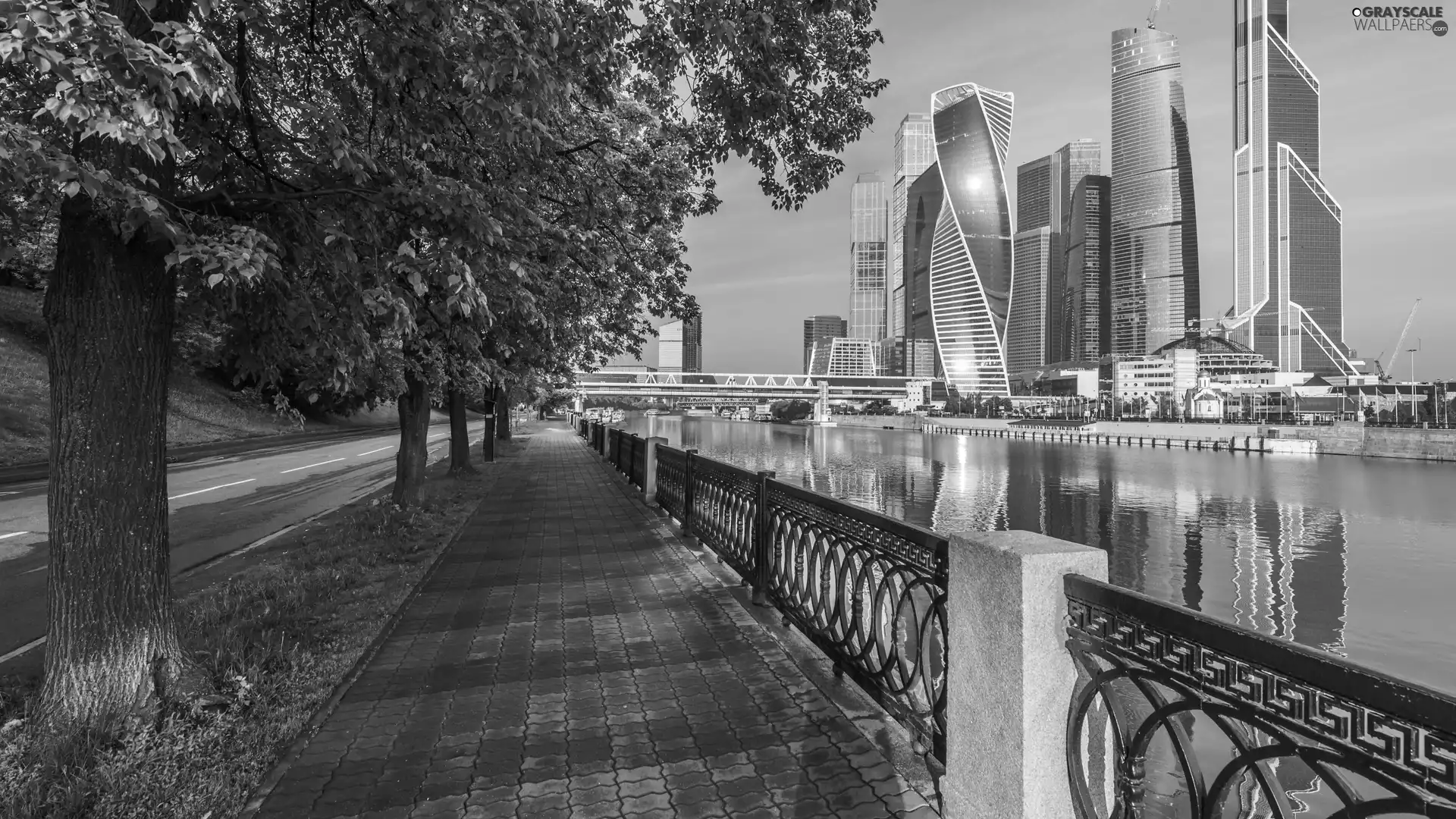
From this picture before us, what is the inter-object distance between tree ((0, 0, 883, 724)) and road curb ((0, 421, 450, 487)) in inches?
192

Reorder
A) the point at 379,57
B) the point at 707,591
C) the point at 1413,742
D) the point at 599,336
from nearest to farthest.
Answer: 1. the point at 1413,742
2. the point at 379,57
3. the point at 707,591
4. the point at 599,336

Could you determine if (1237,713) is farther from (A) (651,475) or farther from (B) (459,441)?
(B) (459,441)

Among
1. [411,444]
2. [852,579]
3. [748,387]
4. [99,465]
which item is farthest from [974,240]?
[99,465]

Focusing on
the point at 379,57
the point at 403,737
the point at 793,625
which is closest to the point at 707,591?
the point at 793,625

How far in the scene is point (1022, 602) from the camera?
2615 mm

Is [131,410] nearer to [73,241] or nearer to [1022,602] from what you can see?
[73,241]

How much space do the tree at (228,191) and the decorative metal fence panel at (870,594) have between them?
2.58 metres

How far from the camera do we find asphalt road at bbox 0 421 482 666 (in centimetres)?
734

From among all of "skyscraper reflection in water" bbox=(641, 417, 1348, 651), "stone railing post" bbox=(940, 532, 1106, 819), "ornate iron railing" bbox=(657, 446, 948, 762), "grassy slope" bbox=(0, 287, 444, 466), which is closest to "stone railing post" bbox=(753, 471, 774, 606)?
"ornate iron railing" bbox=(657, 446, 948, 762)

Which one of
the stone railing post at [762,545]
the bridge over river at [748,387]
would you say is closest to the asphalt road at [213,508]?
the stone railing post at [762,545]

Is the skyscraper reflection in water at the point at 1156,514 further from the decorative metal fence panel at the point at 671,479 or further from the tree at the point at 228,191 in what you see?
the tree at the point at 228,191

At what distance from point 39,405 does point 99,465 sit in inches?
1262

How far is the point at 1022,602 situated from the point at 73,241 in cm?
496

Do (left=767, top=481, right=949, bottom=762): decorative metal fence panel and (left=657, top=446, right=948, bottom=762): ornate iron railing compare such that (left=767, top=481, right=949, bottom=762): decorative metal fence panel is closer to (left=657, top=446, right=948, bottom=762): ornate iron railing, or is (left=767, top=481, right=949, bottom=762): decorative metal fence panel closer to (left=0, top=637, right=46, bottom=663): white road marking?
(left=657, top=446, right=948, bottom=762): ornate iron railing
